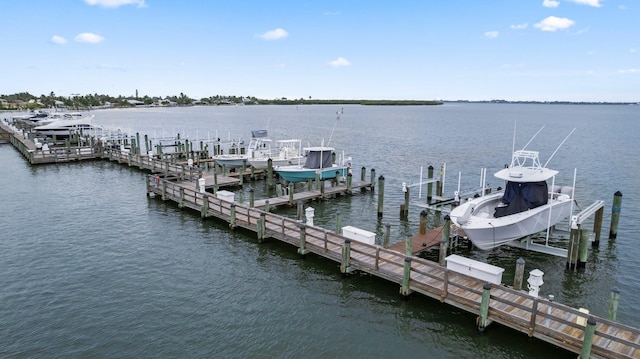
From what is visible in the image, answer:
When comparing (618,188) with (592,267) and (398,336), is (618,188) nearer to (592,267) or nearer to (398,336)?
(592,267)

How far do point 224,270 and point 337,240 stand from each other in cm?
471

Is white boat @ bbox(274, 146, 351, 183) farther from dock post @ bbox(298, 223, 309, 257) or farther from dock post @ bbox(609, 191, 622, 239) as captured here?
dock post @ bbox(609, 191, 622, 239)

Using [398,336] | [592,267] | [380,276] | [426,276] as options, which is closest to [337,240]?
[380,276]

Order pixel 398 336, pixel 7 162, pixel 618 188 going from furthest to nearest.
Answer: pixel 7 162 → pixel 618 188 → pixel 398 336

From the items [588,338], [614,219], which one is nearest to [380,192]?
[614,219]

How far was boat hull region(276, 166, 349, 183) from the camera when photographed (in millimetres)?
31875

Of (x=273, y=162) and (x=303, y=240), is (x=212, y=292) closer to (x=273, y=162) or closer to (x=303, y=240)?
(x=303, y=240)

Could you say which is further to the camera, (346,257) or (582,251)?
(582,251)

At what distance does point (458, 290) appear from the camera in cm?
1350

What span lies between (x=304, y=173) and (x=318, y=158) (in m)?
1.59

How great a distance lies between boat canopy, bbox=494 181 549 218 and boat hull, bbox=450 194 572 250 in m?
0.37

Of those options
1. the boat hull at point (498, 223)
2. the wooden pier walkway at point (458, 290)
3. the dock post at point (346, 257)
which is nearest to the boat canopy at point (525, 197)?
the boat hull at point (498, 223)

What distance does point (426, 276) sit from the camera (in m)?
14.3

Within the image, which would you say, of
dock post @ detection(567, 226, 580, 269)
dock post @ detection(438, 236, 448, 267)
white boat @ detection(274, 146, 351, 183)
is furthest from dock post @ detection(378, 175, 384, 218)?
dock post @ detection(567, 226, 580, 269)
